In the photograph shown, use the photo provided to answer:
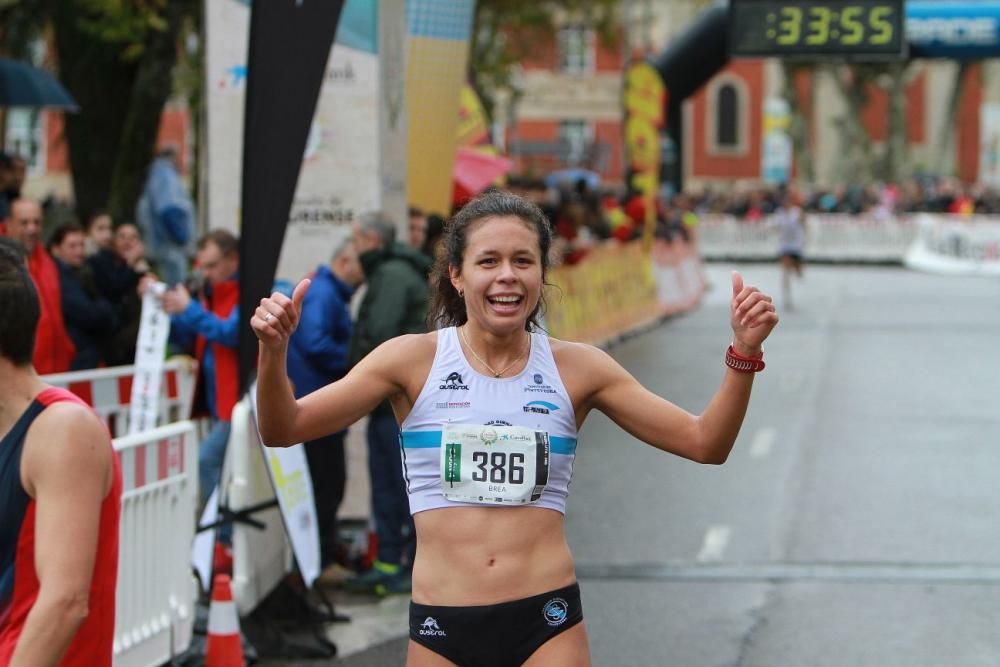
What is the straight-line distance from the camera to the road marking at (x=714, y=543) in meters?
9.39

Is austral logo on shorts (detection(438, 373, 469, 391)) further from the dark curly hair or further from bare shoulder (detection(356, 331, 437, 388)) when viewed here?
the dark curly hair

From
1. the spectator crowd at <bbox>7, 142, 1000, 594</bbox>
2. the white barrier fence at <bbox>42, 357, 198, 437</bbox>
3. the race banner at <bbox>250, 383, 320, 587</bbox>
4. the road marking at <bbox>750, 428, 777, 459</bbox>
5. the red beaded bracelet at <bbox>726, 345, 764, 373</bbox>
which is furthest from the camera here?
→ the road marking at <bbox>750, 428, 777, 459</bbox>

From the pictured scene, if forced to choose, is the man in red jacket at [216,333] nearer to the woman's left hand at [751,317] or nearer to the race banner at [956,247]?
the woman's left hand at [751,317]

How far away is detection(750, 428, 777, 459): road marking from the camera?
12977mm

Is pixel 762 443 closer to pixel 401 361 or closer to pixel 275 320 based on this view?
pixel 401 361

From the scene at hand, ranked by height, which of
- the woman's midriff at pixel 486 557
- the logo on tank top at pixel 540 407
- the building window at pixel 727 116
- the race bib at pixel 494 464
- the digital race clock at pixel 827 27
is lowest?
the woman's midriff at pixel 486 557

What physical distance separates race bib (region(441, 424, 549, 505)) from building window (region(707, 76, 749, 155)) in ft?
232

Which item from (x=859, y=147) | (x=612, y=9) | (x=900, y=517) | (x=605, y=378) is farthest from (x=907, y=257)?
(x=605, y=378)

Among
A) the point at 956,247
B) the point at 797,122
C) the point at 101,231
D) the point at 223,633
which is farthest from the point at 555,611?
the point at 797,122

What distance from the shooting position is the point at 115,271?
10359 mm

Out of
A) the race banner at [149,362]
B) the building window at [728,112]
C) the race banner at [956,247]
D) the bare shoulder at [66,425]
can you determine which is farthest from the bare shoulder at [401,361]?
the building window at [728,112]

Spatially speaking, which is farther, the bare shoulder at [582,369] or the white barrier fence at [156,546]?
the white barrier fence at [156,546]

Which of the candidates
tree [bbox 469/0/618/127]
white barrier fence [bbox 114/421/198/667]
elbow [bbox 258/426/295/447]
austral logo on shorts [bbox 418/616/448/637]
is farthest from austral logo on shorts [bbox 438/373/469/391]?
tree [bbox 469/0/618/127]

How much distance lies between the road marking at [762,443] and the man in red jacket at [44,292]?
558 cm
